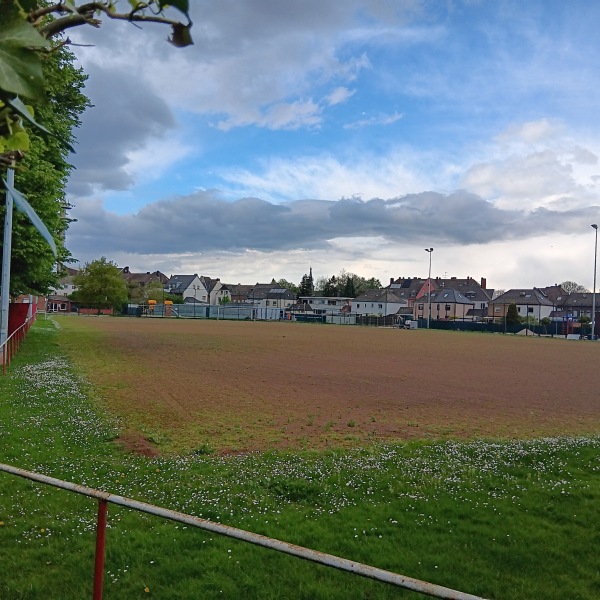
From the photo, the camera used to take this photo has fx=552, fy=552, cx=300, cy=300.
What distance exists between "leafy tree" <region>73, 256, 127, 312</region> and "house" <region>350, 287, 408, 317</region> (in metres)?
47.3

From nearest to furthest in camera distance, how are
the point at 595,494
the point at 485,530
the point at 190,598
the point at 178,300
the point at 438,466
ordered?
the point at 190,598, the point at 485,530, the point at 595,494, the point at 438,466, the point at 178,300

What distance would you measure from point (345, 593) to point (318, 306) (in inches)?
4694

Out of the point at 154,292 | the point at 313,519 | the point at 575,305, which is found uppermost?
the point at 154,292

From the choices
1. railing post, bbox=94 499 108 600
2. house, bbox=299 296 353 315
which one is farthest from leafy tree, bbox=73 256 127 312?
railing post, bbox=94 499 108 600

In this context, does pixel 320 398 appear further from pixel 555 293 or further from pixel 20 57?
pixel 555 293

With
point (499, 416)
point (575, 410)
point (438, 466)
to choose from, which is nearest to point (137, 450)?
point (438, 466)

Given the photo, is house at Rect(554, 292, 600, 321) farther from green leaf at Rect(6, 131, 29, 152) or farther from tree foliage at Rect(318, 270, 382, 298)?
green leaf at Rect(6, 131, 29, 152)

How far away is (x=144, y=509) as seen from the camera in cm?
238

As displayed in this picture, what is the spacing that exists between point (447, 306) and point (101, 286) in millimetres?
63711

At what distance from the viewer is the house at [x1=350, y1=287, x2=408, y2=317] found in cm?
11394

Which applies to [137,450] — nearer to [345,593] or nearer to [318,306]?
[345,593]

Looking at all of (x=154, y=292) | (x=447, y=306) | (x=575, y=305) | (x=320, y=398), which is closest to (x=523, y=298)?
(x=575, y=305)

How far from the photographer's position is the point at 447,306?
107375mm

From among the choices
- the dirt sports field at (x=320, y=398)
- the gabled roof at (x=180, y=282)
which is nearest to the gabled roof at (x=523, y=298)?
the gabled roof at (x=180, y=282)
